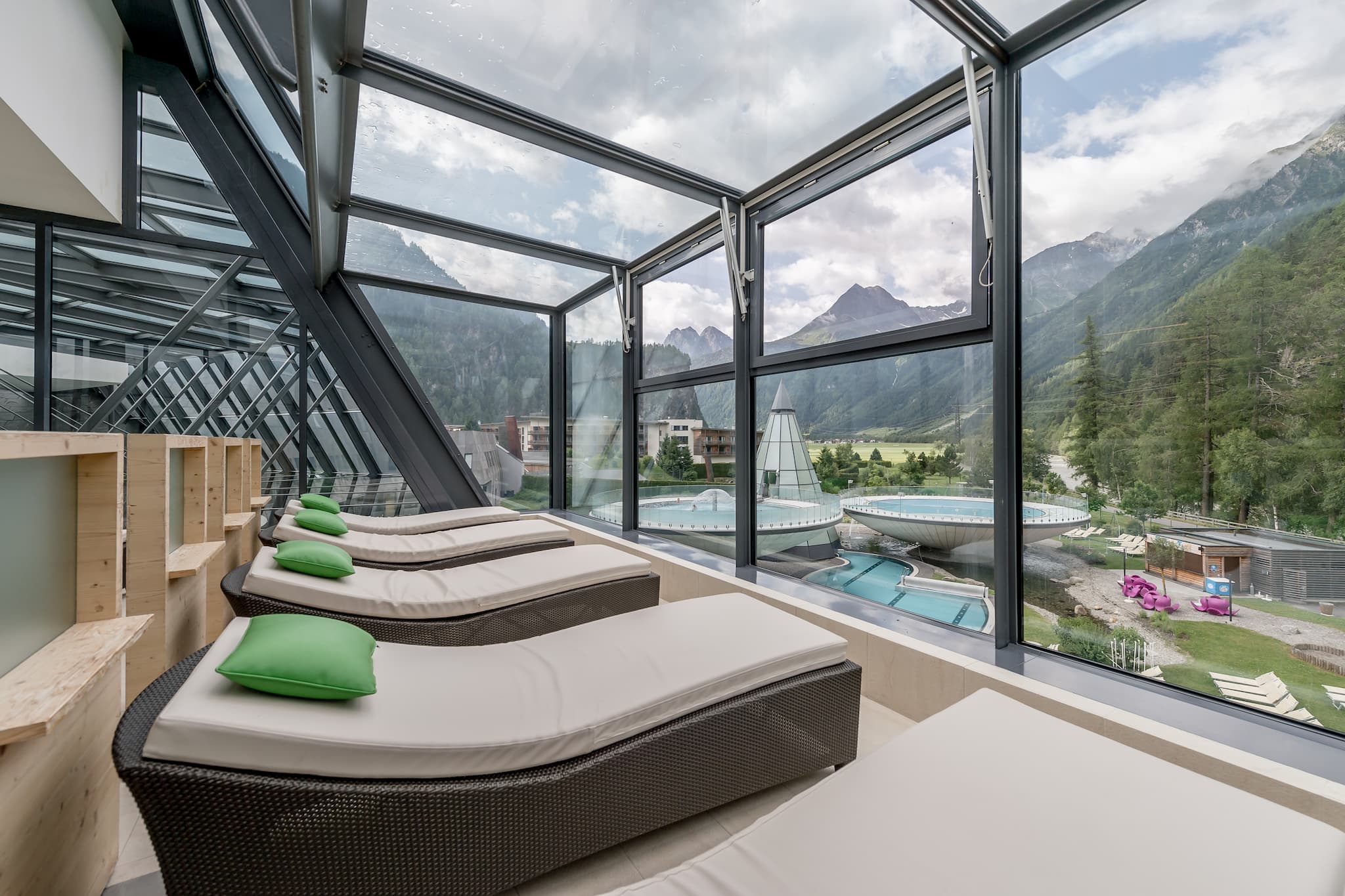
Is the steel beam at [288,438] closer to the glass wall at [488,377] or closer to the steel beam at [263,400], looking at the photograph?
the steel beam at [263,400]

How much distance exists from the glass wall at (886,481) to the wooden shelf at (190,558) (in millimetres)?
2982

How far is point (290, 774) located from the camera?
116cm

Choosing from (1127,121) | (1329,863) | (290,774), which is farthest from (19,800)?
(1127,121)

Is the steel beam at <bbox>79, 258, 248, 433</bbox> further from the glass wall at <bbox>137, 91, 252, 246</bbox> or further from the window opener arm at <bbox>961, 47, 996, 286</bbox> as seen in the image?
the window opener arm at <bbox>961, 47, 996, 286</bbox>

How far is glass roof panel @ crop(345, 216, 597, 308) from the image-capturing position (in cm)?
450

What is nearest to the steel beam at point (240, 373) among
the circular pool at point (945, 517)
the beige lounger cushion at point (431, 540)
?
the beige lounger cushion at point (431, 540)

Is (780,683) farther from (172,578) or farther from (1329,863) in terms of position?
(172,578)

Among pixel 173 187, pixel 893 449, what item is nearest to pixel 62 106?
pixel 173 187

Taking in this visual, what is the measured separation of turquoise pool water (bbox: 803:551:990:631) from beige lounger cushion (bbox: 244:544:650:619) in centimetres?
117

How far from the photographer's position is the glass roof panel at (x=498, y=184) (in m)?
3.02

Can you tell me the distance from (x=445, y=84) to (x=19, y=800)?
2.87 meters

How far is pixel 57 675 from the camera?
1.04m

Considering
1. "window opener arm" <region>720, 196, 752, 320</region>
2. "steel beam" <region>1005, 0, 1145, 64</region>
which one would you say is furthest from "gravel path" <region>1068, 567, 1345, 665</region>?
"window opener arm" <region>720, 196, 752, 320</region>

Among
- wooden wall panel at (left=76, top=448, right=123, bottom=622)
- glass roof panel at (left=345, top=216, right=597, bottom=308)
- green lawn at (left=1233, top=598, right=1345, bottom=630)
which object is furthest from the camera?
glass roof panel at (left=345, top=216, right=597, bottom=308)
